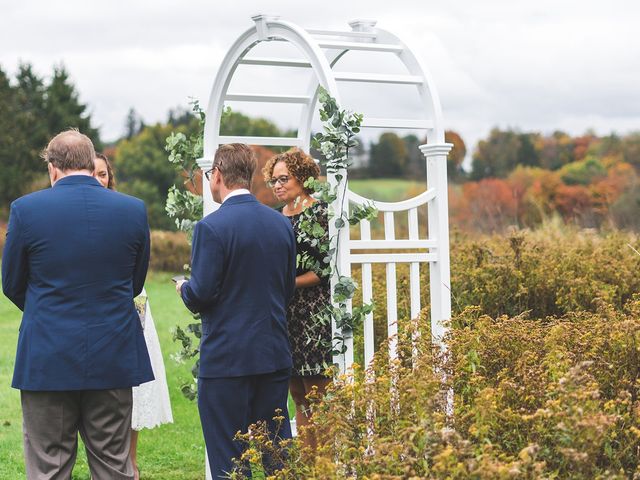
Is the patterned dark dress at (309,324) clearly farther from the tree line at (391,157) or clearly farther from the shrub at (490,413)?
the tree line at (391,157)

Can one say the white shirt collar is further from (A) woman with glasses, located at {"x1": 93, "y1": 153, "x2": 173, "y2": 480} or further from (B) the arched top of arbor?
(A) woman with glasses, located at {"x1": 93, "y1": 153, "x2": 173, "y2": 480}

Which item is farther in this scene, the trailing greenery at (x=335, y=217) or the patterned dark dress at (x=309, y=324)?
the patterned dark dress at (x=309, y=324)

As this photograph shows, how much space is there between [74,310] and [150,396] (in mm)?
1746

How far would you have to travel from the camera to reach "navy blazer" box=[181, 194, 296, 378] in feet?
12.8

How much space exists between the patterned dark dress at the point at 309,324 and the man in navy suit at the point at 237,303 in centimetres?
67

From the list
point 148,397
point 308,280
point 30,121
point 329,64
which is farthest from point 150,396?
point 30,121

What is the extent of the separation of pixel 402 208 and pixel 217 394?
1.61 meters

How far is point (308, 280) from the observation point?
4.83 meters

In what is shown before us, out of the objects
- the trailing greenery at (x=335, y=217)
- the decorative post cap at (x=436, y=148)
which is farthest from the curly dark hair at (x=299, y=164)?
the decorative post cap at (x=436, y=148)

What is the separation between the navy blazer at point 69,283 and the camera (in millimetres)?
3689

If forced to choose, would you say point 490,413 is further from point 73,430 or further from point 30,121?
point 30,121

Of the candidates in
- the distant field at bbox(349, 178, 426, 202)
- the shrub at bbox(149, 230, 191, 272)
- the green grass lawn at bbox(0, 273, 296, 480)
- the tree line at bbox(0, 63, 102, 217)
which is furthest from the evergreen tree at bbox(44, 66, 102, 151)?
the green grass lawn at bbox(0, 273, 296, 480)

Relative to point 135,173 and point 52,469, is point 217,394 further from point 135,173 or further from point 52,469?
point 135,173

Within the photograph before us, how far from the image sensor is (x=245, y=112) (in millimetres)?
63281
